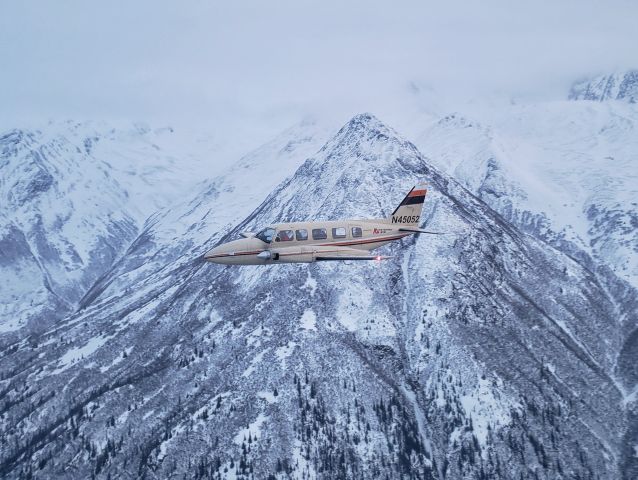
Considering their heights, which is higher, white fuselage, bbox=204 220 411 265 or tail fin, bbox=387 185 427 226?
tail fin, bbox=387 185 427 226

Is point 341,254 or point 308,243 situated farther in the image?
point 308,243

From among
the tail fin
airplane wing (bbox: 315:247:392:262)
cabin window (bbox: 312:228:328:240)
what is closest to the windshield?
cabin window (bbox: 312:228:328:240)

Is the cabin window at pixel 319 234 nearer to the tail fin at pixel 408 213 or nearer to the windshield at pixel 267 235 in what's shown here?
the windshield at pixel 267 235

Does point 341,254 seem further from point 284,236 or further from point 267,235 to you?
point 267,235

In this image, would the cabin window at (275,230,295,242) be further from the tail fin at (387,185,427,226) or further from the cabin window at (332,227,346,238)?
the tail fin at (387,185,427,226)

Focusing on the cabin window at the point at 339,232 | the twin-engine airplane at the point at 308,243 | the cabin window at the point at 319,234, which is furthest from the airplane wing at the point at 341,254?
the cabin window at the point at 339,232

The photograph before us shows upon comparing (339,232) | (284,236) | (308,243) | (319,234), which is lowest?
(308,243)

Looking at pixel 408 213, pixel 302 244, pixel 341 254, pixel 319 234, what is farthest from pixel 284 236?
pixel 408 213

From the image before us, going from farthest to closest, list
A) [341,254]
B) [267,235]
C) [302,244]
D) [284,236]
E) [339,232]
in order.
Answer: [339,232], [302,244], [284,236], [267,235], [341,254]
